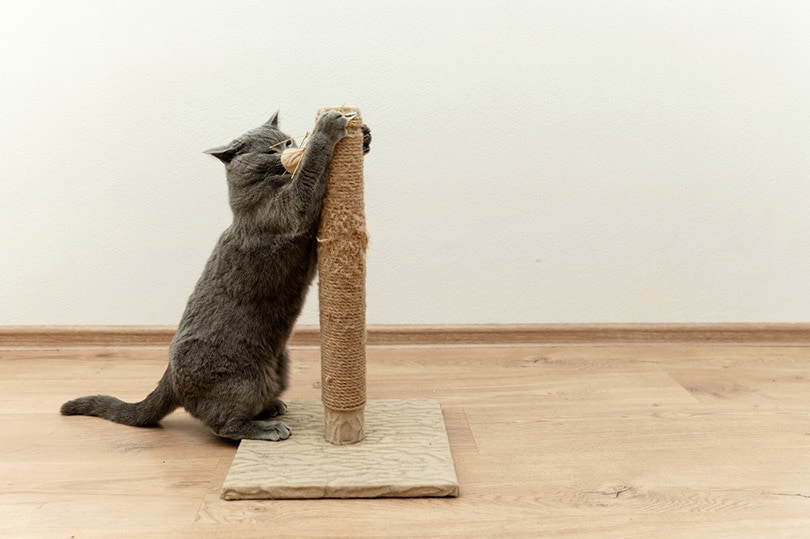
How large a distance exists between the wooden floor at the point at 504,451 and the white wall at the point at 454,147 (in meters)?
0.18

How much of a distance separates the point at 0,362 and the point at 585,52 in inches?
68.5

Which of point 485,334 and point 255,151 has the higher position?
point 255,151

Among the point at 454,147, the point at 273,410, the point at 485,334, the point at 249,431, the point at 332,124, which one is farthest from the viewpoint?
the point at 485,334

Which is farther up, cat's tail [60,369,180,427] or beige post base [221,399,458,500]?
cat's tail [60,369,180,427]

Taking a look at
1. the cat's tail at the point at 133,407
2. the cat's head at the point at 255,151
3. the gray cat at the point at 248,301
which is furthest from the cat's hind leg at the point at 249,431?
the cat's head at the point at 255,151

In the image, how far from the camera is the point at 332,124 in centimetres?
122

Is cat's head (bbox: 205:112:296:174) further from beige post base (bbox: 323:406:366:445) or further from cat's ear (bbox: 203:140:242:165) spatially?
beige post base (bbox: 323:406:366:445)

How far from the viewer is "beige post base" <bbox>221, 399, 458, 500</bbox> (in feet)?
3.79

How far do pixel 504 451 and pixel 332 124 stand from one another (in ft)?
2.23

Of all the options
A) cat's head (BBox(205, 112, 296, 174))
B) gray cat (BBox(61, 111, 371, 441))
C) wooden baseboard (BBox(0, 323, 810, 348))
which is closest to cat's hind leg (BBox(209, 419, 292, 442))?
gray cat (BBox(61, 111, 371, 441))

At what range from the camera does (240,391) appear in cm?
131

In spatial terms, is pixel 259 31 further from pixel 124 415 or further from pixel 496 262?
pixel 124 415

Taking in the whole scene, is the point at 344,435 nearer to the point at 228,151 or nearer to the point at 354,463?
the point at 354,463

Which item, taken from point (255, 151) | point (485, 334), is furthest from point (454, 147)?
point (255, 151)
